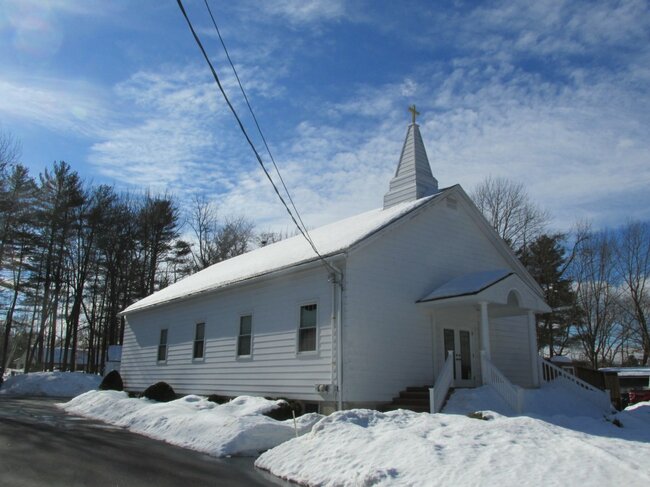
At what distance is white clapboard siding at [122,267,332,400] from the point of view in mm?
14789

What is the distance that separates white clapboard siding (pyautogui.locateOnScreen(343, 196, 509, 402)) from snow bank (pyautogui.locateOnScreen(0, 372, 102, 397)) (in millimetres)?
21739

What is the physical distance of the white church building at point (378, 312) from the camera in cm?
1403

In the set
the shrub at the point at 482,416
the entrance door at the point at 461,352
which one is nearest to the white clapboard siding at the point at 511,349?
the entrance door at the point at 461,352

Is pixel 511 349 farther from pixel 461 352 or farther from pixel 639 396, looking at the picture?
pixel 639 396

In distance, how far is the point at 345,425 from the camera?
32.3 feet

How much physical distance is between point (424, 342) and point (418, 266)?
2182 millimetres

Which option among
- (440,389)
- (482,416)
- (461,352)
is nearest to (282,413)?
(440,389)

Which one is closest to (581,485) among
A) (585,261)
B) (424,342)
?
(424,342)

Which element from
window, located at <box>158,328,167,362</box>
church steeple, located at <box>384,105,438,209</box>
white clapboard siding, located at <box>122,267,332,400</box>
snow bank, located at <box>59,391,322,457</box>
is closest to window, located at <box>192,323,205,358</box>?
white clapboard siding, located at <box>122,267,332,400</box>

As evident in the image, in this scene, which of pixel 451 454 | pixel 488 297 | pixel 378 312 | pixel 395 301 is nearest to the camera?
pixel 451 454

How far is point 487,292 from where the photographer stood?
14.2m

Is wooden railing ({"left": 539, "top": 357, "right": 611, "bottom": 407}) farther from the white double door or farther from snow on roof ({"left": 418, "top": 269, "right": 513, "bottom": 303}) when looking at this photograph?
snow on roof ({"left": 418, "top": 269, "right": 513, "bottom": 303})

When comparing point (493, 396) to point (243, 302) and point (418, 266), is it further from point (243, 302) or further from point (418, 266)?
point (243, 302)

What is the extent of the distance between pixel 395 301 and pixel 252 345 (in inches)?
194
